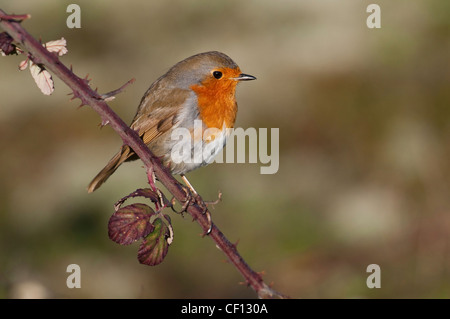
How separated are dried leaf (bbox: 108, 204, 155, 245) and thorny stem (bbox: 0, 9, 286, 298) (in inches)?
3.9

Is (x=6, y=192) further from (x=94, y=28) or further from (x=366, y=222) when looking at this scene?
(x=366, y=222)

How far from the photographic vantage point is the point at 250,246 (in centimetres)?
418

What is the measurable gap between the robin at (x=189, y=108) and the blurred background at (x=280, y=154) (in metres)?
1.15

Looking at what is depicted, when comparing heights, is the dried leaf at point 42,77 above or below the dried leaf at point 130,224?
above

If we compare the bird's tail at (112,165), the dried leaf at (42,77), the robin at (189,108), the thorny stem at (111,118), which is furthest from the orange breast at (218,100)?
the dried leaf at (42,77)

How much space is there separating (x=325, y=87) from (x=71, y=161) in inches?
87.7

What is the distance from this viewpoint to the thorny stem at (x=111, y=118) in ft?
3.42

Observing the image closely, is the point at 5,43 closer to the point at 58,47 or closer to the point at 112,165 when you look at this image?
the point at 58,47

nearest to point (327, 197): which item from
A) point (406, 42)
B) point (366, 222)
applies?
point (366, 222)

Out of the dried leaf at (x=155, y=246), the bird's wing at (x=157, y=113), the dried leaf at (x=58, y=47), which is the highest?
the dried leaf at (x=58, y=47)

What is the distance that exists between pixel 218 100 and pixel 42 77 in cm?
161

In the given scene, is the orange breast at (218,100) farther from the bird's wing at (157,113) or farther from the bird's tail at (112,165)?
the bird's tail at (112,165)

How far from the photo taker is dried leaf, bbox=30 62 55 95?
1146 mm

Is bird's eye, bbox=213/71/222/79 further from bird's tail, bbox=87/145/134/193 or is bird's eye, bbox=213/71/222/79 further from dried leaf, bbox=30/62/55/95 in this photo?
dried leaf, bbox=30/62/55/95
